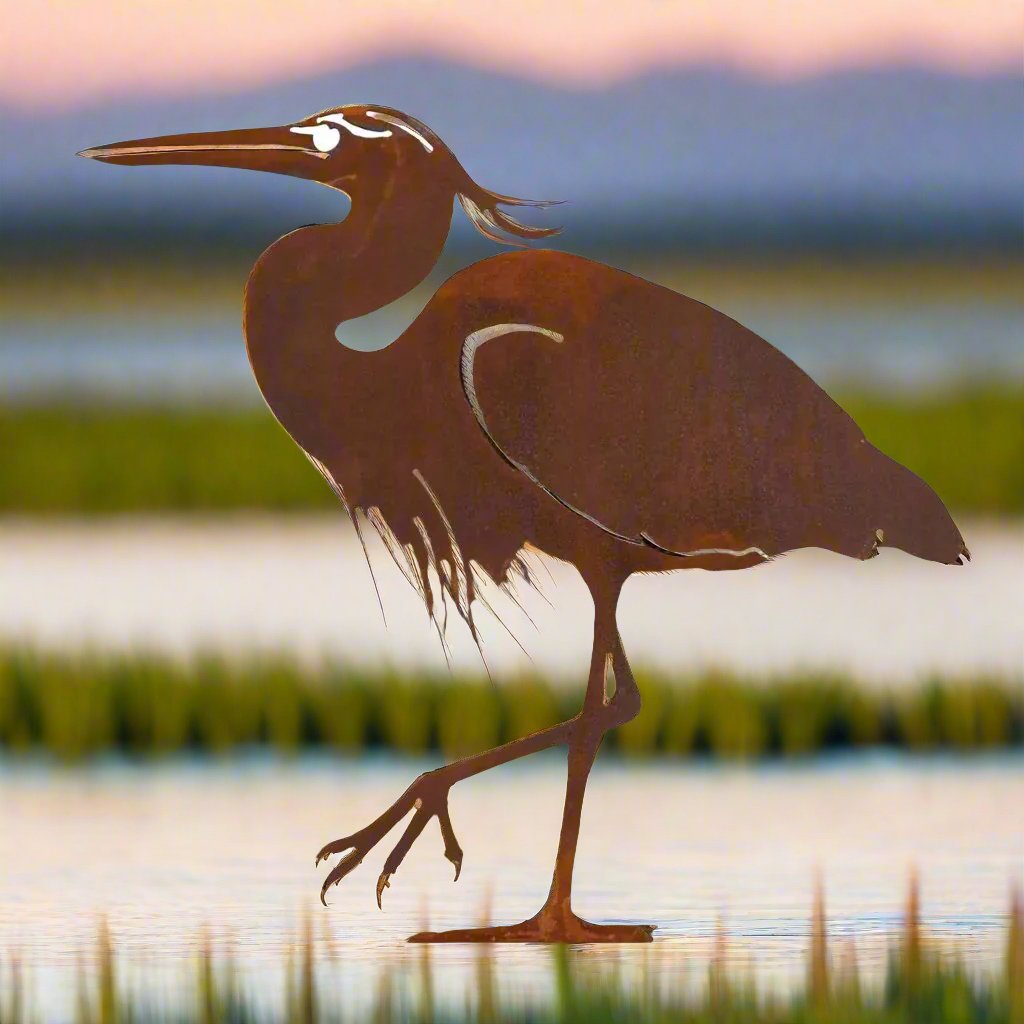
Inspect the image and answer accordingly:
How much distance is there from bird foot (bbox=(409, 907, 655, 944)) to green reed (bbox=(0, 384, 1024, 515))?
1422 cm

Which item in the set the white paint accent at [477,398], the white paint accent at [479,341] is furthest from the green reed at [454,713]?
the white paint accent at [479,341]

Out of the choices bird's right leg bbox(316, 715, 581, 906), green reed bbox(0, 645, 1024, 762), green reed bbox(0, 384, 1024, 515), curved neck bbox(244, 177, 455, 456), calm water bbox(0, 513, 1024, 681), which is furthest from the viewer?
green reed bbox(0, 384, 1024, 515)

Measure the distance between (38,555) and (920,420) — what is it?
10.3 metres

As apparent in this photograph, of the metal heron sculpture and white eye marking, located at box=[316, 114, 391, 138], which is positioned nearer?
the metal heron sculpture

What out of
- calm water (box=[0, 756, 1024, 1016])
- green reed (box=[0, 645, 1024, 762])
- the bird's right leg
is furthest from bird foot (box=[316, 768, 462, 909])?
green reed (box=[0, 645, 1024, 762])

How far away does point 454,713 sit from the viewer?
9.77m

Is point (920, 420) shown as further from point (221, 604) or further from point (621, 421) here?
point (621, 421)

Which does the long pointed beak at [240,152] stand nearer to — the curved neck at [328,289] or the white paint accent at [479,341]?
the curved neck at [328,289]

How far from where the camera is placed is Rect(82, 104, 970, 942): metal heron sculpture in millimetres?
6234

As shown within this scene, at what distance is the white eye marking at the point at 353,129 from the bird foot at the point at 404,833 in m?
1.55

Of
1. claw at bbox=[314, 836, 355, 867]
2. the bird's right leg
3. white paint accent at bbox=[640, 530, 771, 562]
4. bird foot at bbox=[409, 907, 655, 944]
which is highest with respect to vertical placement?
white paint accent at bbox=[640, 530, 771, 562]

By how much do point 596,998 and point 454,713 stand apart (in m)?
4.42

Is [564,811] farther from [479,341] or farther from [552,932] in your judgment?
[479,341]

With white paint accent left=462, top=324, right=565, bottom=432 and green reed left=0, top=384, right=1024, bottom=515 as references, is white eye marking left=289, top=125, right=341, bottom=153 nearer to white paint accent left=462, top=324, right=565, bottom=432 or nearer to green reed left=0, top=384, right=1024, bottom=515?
white paint accent left=462, top=324, right=565, bottom=432
